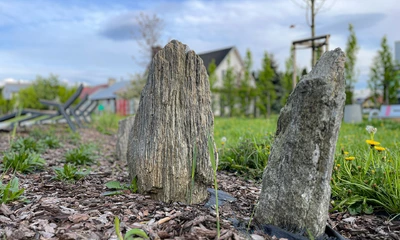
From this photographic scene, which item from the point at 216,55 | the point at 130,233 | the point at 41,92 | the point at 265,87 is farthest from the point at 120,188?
the point at 41,92

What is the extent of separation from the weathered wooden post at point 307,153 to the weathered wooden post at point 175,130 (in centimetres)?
64

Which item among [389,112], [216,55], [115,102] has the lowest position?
[389,112]

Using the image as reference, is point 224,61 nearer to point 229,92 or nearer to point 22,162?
point 229,92

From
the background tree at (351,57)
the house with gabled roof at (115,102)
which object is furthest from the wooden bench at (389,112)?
the house with gabled roof at (115,102)

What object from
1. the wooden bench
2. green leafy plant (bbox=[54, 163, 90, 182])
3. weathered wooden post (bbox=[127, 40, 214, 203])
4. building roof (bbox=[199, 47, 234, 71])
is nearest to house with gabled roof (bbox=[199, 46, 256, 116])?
building roof (bbox=[199, 47, 234, 71])

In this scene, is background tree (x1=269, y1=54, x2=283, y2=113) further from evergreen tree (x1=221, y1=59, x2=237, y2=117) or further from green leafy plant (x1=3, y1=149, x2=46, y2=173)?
green leafy plant (x1=3, y1=149, x2=46, y2=173)

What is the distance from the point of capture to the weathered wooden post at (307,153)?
204 centimetres

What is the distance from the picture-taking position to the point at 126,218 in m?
2.28

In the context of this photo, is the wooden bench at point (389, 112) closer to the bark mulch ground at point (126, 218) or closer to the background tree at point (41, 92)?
the bark mulch ground at point (126, 218)

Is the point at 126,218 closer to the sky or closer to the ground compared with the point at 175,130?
closer to the ground

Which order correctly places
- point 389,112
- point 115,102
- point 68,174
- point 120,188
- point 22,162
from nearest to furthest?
point 120,188, point 68,174, point 22,162, point 389,112, point 115,102

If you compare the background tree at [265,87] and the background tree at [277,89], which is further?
the background tree at [277,89]

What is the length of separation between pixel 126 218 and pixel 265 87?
19.2 meters

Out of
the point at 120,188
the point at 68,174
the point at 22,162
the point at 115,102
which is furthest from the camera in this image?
the point at 115,102
